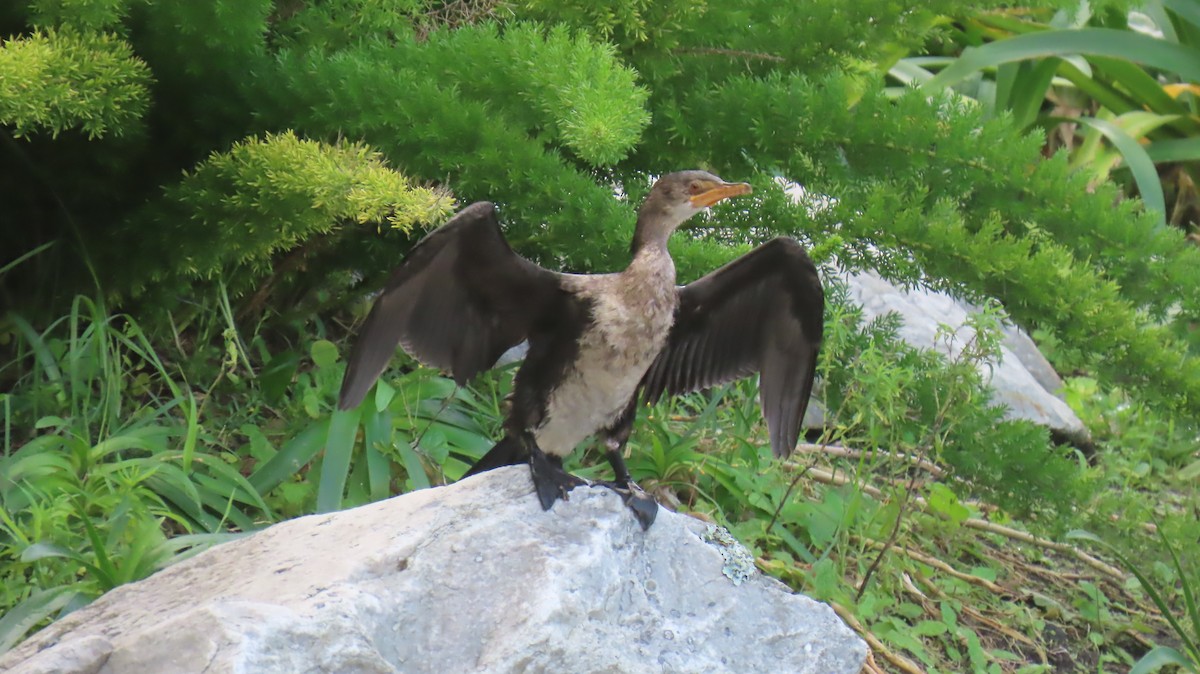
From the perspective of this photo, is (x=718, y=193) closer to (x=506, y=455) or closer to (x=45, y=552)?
(x=506, y=455)

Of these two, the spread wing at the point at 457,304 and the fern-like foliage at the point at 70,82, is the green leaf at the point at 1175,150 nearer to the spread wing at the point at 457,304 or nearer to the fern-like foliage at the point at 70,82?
the spread wing at the point at 457,304

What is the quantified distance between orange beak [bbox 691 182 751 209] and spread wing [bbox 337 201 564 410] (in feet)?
0.84

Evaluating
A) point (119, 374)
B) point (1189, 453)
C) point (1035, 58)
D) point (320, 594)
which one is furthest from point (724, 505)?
point (1035, 58)

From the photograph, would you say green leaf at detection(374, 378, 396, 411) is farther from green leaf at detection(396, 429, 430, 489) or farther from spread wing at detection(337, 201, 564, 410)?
spread wing at detection(337, 201, 564, 410)

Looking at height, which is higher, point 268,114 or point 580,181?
point 268,114

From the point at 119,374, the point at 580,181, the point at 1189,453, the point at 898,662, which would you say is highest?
the point at 580,181

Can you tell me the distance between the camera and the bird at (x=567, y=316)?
198cm

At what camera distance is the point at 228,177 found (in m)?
2.07

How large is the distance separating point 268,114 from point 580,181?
518 millimetres

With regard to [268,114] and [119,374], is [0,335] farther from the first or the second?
[268,114]

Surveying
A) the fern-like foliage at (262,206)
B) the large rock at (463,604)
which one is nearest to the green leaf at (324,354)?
the fern-like foliage at (262,206)

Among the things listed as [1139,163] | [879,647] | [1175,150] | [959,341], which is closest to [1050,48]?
[1139,163]

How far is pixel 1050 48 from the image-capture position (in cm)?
452

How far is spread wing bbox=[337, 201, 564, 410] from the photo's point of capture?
1.93m
